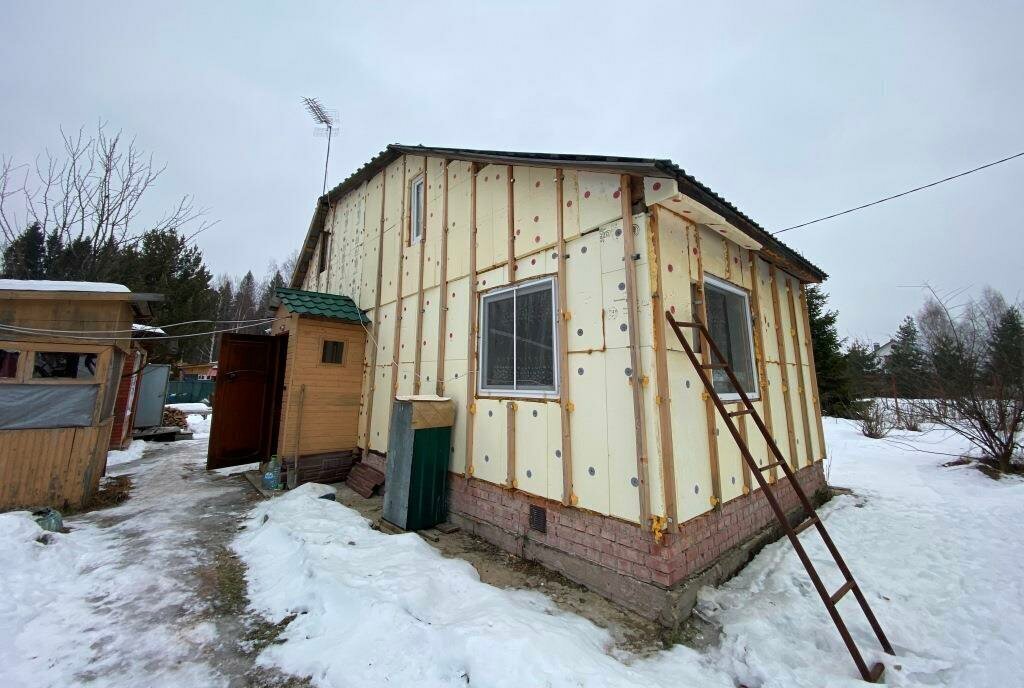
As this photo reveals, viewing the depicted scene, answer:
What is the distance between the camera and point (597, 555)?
Result: 145 inches

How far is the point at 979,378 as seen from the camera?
27.0 feet

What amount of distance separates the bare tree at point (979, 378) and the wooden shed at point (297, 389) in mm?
12929

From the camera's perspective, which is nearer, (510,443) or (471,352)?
(510,443)

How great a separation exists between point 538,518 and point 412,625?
1.73 meters

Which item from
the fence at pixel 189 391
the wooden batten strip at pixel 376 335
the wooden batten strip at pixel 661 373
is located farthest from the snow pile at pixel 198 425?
the wooden batten strip at pixel 661 373

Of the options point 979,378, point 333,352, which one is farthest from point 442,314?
point 979,378

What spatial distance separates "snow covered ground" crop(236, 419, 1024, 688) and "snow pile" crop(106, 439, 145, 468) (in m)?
6.82

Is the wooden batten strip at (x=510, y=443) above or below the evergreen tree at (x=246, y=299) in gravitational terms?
below

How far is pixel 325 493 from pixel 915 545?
26.8ft

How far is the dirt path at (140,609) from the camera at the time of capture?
2.52 metres

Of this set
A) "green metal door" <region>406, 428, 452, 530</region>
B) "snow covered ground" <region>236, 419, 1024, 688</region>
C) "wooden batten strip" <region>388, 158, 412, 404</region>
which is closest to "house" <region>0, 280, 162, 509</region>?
"snow covered ground" <region>236, 419, 1024, 688</region>

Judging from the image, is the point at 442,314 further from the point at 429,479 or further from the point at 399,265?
the point at 429,479

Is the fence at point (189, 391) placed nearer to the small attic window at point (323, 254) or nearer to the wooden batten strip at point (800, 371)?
the small attic window at point (323, 254)

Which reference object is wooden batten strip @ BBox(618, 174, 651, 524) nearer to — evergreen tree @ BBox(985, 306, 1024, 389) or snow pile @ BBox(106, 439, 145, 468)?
evergreen tree @ BBox(985, 306, 1024, 389)
